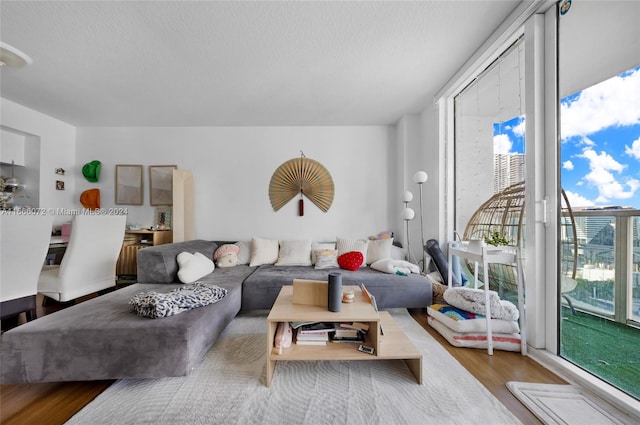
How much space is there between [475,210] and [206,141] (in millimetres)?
3734

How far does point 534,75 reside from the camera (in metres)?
1.70

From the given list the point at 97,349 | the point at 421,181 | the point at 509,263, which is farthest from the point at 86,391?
the point at 421,181

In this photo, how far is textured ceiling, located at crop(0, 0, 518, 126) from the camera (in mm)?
1724

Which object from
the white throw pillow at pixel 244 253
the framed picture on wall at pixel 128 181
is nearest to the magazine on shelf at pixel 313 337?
the white throw pillow at pixel 244 253

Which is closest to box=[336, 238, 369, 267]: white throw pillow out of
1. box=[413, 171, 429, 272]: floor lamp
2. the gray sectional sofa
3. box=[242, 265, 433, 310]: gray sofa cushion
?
box=[242, 265, 433, 310]: gray sofa cushion

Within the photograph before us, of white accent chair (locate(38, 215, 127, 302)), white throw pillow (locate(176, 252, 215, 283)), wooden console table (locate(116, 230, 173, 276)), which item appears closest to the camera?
white accent chair (locate(38, 215, 127, 302))

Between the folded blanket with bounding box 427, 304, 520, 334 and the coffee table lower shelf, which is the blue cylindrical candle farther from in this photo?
the folded blanket with bounding box 427, 304, 520, 334

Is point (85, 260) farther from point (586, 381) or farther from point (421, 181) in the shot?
point (586, 381)

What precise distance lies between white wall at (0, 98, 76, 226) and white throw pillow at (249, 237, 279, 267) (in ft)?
9.68

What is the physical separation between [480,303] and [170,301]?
224 cm

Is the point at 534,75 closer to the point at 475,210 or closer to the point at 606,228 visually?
the point at 606,228

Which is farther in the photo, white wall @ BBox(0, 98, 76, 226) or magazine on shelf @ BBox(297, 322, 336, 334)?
white wall @ BBox(0, 98, 76, 226)

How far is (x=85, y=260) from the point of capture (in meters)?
2.27

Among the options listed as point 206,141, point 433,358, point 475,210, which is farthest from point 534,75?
point 206,141
